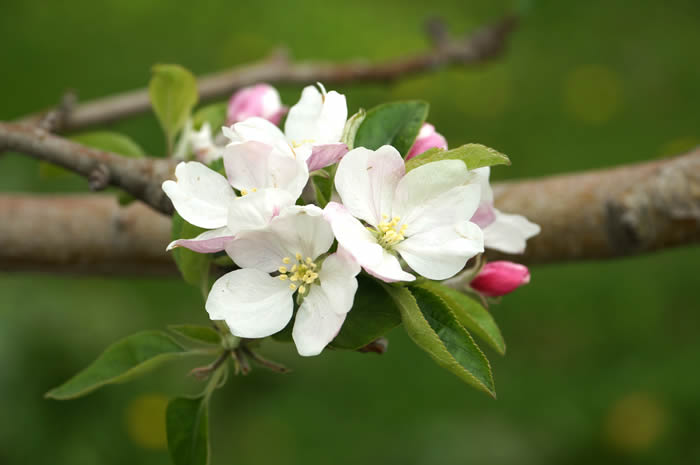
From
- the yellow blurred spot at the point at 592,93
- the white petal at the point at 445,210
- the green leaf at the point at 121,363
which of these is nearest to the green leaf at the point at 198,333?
the green leaf at the point at 121,363

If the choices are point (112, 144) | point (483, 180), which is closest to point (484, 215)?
point (483, 180)

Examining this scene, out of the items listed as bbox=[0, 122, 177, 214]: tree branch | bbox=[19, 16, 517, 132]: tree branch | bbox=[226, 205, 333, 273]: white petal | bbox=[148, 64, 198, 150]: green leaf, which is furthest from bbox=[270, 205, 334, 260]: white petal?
bbox=[19, 16, 517, 132]: tree branch

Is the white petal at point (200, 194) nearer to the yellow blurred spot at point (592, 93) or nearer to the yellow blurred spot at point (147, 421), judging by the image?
the yellow blurred spot at point (147, 421)

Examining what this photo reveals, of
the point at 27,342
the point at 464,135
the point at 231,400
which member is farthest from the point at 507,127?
the point at 27,342

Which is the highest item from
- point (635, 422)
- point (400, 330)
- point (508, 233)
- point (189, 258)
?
point (189, 258)

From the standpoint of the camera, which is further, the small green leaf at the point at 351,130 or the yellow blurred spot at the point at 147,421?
the yellow blurred spot at the point at 147,421

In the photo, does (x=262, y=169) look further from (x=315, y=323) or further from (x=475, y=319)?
(x=475, y=319)
